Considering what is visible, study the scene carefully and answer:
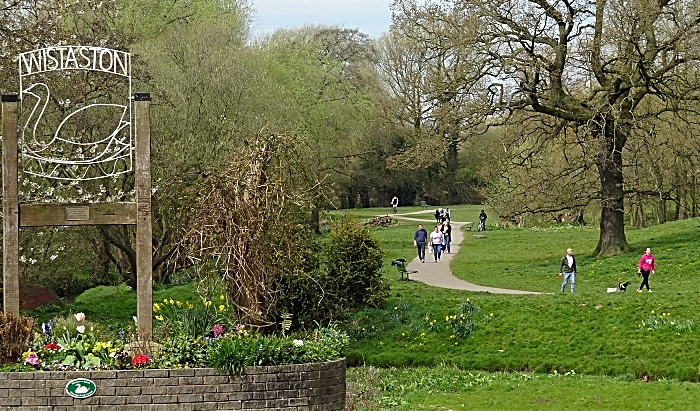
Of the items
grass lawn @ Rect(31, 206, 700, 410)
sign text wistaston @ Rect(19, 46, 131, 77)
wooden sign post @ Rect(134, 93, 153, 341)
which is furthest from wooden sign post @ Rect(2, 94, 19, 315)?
grass lawn @ Rect(31, 206, 700, 410)

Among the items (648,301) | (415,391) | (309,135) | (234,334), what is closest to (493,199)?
(309,135)

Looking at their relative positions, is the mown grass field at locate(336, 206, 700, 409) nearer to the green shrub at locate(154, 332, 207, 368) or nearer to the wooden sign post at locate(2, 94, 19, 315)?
the green shrub at locate(154, 332, 207, 368)

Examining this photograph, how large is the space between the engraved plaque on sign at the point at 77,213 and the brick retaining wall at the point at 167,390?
3514 mm

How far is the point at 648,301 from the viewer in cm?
2328

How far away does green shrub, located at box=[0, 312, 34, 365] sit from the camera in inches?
516

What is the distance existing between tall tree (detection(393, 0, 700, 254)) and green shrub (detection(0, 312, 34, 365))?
2181 centimetres

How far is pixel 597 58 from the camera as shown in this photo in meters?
32.9

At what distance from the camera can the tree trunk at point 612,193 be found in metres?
33.6

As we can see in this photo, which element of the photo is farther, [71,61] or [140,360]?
[71,61]

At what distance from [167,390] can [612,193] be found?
981 inches

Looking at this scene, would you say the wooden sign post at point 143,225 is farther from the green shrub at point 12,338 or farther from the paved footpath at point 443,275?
the paved footpath at point 443,275

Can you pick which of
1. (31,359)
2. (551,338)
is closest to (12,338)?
(31,359)

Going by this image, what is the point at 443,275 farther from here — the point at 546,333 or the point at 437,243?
the point at 546,333

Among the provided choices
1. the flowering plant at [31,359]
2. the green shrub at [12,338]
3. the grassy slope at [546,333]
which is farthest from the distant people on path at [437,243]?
the flowering plant at [31,359]
